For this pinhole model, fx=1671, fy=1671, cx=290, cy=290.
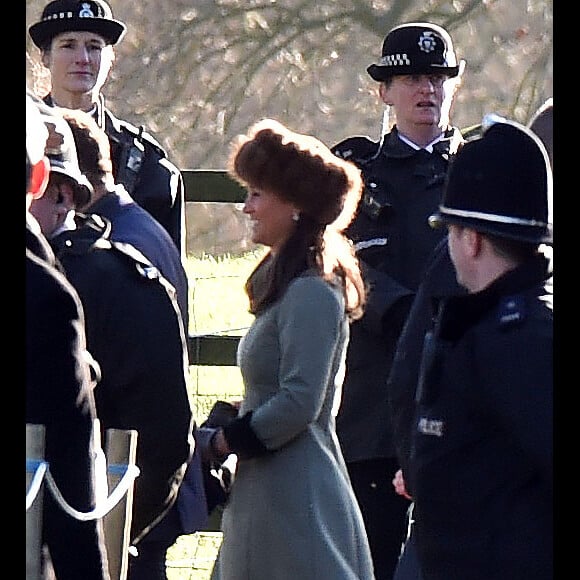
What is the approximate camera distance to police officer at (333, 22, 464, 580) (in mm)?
4953

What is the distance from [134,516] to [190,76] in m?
7.58

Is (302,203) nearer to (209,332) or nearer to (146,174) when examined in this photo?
(146,174)

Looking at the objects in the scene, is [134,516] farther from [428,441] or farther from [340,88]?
[340,88]

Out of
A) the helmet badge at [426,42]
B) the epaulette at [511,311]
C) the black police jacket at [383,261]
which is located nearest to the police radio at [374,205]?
the black police jacket at [383,261]

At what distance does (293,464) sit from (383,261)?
96cm

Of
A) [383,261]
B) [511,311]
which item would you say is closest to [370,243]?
[383,261]

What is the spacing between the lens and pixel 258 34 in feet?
37.7

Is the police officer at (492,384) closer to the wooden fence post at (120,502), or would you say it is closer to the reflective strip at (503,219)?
the reflective strip at (503,219)

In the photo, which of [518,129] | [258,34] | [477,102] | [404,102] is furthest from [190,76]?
[518,129]

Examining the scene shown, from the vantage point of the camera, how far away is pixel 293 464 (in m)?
4.23

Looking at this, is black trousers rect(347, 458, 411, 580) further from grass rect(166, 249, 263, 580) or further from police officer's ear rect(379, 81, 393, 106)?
police officer's ear rect(379, 81, 393, 106)

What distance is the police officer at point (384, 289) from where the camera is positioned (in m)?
4.95

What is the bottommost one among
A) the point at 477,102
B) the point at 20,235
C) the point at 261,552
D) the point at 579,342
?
the point at 261,552

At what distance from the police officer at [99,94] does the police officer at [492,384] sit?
1888 millimetres
